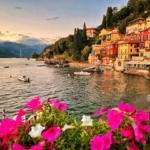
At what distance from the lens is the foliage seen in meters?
2.45

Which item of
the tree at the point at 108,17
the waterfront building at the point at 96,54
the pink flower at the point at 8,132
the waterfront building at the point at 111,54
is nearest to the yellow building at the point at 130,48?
the waterfront building at the point at 111,54

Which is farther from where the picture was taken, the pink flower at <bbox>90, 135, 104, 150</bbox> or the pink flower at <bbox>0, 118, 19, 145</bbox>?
the pink flower at <bbox>0, 118, 19, 145</bbox>

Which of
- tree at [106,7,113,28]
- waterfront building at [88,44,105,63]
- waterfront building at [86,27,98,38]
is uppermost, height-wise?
tree at [106,7,113,28]

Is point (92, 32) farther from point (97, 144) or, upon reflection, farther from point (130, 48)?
point (97, 144)

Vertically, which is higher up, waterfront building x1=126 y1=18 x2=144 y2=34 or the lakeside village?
waterfront building x1=126 y1=18 x2=144 y2=34

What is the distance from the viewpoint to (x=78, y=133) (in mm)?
2600

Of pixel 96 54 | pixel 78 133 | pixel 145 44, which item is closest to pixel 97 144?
pixel 78 133

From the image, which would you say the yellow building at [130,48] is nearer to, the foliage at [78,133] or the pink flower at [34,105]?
the pink flower at [34,105]

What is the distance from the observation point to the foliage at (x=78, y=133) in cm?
245

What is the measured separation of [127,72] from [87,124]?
55393 mm

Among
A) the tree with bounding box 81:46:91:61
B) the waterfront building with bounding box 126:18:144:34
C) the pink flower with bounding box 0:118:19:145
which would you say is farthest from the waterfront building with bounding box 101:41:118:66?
the pink flower with bounding box 0:118:19:145

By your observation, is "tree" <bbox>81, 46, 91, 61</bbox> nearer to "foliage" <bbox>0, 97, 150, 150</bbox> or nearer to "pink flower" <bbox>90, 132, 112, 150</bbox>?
→ "foliage" <bbox>0, 97, 150, 150</bbox>

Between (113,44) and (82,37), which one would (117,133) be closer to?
(113,44)

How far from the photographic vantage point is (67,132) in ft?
8.60
